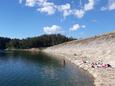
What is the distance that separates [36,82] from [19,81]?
344cm

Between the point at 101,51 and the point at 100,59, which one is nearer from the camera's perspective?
the point at 100,59

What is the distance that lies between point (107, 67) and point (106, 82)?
70.1ft

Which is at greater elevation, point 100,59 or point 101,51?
point 101,51

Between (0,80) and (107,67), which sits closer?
(0,80)

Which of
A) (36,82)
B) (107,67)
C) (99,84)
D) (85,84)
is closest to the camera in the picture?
(99,84)

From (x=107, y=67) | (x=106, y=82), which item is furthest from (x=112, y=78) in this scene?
(x=107, y=67)

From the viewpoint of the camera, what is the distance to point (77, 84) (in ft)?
162

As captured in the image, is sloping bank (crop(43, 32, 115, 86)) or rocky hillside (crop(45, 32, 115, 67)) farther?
rocky hillside (crop(45, 32, 115, 67))

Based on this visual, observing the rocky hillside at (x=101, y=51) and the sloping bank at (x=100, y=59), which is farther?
the rocky hillside at (x=101, y=51)

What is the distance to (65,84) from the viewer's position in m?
50.1

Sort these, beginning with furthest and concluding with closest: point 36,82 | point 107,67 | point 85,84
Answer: point 107,67 < point 36,82 < point 85,84

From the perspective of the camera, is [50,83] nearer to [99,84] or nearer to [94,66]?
[99,84]

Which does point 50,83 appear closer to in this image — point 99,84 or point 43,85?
point 43,85

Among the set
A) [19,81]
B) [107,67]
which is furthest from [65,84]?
[107,67]
